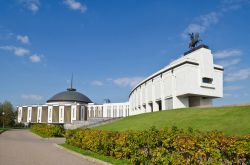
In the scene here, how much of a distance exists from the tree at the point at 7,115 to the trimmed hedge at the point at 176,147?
76.7 meters

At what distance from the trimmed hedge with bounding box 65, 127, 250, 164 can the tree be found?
76732mm

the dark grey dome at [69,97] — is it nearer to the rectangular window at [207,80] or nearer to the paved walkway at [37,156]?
the rectangular window at [207,80]

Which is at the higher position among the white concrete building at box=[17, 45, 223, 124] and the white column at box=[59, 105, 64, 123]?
the white concrete building at box=[17, 45, 223, 124]

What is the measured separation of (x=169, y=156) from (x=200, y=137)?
4.48 ft

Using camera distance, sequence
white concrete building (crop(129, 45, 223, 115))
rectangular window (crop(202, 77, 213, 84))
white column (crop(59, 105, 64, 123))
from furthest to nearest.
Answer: white column (crop(59, 105, 64, 123)) < rectangular window (crop(202, 77, 213, 84)) < white concrete building (crop(129, 45, 223, 115))

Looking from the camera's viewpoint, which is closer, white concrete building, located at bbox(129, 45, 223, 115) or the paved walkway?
the paved walkway

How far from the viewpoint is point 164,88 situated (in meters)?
47.7

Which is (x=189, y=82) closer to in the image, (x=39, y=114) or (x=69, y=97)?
(x=69, y=97)

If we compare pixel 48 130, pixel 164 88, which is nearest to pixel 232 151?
pixel 48 130

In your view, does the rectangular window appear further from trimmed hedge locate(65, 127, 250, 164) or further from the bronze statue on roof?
trimmed hedge locate(65, 127, 250, 164)

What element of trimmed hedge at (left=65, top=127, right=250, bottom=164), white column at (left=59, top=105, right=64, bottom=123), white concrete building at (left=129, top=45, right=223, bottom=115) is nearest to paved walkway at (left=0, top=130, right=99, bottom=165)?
trimmed hedge at (left=65, top=127, right=250, bottom=164)

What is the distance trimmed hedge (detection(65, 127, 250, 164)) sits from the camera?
6520mm

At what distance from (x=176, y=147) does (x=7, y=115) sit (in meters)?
85.9

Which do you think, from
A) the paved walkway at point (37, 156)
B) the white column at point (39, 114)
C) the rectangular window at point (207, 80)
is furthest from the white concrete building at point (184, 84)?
the white column at point (39, 114)
